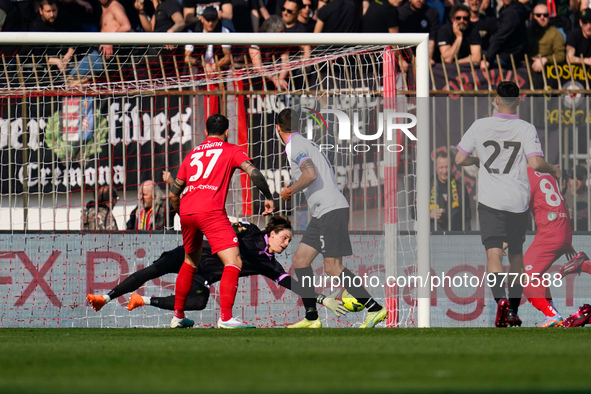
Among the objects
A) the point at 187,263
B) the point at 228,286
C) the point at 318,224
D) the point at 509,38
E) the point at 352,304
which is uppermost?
the point at 509,38

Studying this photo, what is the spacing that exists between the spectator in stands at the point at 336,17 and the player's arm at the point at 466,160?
3266 millimetres

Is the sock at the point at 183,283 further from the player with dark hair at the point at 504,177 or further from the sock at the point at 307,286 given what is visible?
the player with dark hair at the point at 504,177

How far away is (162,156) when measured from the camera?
9.94 meters

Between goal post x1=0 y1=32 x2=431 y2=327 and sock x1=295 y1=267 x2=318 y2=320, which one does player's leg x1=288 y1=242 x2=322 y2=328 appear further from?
goal post x1=0 y1=32 x2=431 y2=327

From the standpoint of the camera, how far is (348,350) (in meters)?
5.55

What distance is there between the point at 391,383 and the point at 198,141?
626cm

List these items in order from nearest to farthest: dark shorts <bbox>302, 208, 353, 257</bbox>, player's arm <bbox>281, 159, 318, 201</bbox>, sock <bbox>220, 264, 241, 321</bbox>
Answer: sock <bbox>220, 264, 241, 321</bbox> < player's arm <bbox>281, 159, 318, 201</bbox> < dark shorts <bbox>302, 208, 353, 257</bbox>

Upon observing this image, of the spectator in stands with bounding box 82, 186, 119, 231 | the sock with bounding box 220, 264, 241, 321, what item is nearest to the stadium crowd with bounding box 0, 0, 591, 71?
the spectator in stands with bounding box 82, 186, 119, 231

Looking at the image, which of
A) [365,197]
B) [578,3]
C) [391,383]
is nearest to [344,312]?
[365,197]

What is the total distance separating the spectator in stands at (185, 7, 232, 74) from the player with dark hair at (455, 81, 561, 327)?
9.08 ft

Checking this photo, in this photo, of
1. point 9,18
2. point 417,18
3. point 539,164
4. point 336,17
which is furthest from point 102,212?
point 417,18

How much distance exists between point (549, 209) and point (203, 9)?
4.85 meters

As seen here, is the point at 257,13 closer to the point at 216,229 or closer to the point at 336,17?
the point at 336,17

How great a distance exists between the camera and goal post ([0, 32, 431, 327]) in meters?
9.00
